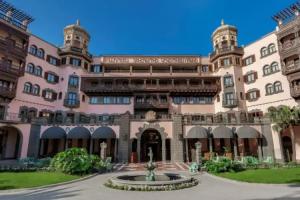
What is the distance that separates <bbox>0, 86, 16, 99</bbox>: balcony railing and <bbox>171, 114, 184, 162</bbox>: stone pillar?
82.6 ft

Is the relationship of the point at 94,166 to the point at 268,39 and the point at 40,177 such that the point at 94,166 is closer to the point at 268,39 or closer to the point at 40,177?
the point at 40,177

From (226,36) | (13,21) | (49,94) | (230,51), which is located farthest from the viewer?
(226,36)

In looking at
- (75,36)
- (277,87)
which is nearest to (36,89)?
(75,36)

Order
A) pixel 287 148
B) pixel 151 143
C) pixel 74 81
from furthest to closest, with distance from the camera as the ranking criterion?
pixel 74 81 < pixel 151 143 < pixel 287 148

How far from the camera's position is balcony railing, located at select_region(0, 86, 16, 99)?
29.2m

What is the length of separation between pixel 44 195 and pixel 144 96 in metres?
27.9

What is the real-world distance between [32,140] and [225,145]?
3189 cm

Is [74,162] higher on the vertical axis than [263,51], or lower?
lower

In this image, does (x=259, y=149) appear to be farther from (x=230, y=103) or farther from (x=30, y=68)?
(x=30, y=68)

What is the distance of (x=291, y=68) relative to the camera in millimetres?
29938

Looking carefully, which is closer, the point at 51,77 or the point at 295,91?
the point at 295,91

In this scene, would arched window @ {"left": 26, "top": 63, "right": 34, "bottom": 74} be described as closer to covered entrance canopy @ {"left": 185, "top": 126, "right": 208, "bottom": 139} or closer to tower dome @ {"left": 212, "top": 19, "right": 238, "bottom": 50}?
covered entrance canopy @ {"left": 185, "top": 126, "right": 208, "bottom": 139}

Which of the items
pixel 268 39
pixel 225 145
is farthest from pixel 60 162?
pixel 268 39

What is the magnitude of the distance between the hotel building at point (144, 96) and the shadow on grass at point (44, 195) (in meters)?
17.4
